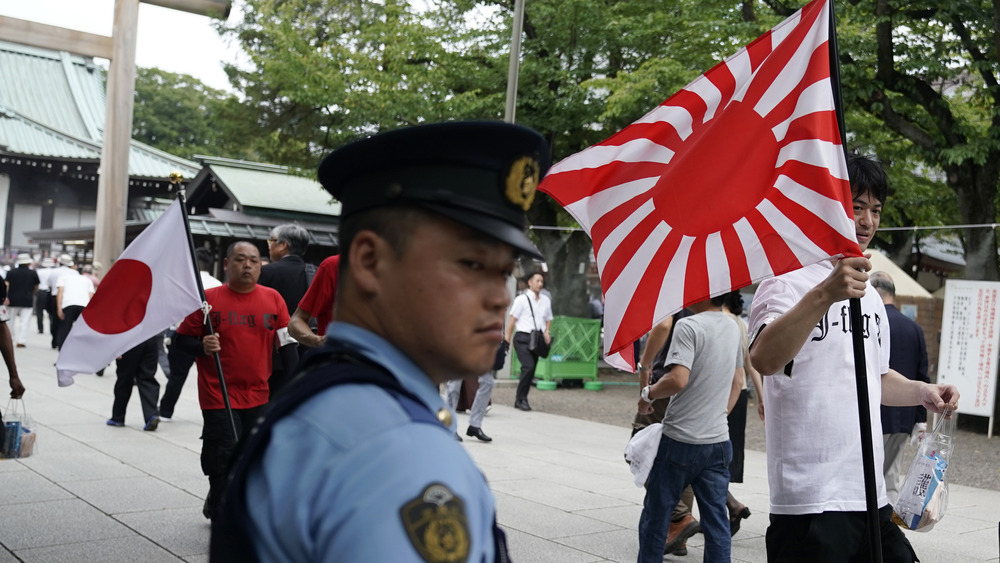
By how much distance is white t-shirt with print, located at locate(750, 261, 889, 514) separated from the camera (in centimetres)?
294

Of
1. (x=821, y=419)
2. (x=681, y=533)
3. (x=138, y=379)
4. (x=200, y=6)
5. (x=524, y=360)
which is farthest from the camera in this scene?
(x=524, y=360)

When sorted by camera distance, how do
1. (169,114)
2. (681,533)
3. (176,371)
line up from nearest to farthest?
(681,533)
(176,371)
(169,114)

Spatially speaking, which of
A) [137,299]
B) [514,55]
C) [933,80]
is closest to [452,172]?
[137,299]

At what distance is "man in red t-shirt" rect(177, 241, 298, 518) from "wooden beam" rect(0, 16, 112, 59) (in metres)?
3.90

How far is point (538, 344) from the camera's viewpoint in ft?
42.5

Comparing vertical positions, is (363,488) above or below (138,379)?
above

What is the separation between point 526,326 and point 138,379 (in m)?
5.37

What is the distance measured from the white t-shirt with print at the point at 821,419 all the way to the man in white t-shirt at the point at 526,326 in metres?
9.71

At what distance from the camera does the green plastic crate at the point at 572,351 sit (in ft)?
53.8

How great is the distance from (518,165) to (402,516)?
1.74ft

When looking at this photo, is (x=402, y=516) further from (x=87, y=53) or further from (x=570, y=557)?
(x=87, y=53)

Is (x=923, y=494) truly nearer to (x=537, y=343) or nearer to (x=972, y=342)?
(x=537, y=343)

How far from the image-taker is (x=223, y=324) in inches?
228

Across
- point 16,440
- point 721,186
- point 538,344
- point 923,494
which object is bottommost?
point 16,440
